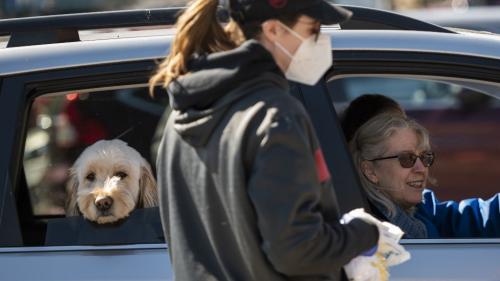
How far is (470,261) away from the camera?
10.2ft

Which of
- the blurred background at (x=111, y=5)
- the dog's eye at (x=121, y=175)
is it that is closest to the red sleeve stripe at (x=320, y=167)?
the dog's eye at (x=121, y=175)

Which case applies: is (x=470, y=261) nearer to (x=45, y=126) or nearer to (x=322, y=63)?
(x=322, y=63)

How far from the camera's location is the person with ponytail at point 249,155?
2277 mm

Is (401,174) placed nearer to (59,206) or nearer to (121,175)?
(121,175)

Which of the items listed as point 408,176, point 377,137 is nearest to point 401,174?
point 408,176

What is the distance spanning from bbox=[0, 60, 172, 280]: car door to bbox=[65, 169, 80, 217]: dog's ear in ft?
0.09

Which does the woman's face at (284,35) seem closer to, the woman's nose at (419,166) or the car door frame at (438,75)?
the car door frame at (438,75)

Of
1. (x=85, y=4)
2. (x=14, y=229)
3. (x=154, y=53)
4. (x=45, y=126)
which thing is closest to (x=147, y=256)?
(x=14, y=229)

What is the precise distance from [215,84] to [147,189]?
1.08 metres

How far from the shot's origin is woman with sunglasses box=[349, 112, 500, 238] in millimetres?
3621

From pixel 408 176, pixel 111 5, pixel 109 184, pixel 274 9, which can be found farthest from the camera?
pixel 111 5

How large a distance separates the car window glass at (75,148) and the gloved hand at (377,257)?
0.87 metres

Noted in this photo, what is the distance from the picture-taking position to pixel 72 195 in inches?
135

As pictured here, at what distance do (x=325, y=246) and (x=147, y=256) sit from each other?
95cm
